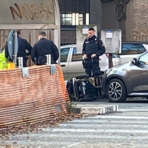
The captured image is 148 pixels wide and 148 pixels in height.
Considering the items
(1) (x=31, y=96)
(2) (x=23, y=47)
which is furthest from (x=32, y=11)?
(1) (x=31, y=96)

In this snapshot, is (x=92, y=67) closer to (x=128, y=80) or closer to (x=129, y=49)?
(x=128, y=80)

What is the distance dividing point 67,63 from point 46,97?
768cm

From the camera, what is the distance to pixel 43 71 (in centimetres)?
1028

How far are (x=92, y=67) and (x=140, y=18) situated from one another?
51.1 feet

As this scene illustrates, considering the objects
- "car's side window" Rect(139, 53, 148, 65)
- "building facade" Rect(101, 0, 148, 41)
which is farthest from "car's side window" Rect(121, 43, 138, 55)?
"building facade" Rect(101, 0, 148, 41)

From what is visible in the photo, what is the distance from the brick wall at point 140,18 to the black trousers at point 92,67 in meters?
15.0

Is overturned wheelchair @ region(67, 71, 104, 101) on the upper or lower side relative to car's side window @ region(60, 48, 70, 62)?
lower

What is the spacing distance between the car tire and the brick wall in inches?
611

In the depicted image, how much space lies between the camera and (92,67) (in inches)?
580

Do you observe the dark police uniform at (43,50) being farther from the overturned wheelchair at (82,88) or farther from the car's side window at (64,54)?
the car's side window at (64,54)

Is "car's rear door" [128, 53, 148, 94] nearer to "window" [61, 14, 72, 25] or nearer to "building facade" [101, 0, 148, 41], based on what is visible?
"building facade" [101, 0, 148, 41]

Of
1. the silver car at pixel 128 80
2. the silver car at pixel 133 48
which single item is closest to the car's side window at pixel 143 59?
the silver car at pixel 128 80

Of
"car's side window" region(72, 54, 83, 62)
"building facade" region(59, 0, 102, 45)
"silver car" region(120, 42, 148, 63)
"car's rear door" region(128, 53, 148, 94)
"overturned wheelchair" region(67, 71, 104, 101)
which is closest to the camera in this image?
"car's rear door" region(128, 53, 148, 94)

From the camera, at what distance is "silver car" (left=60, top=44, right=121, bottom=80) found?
57.8 feet
